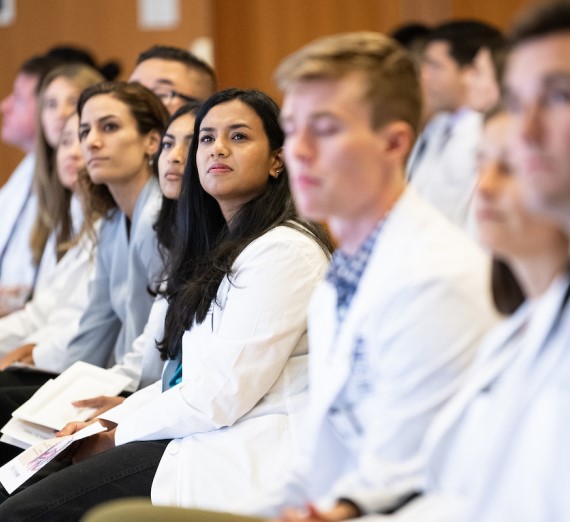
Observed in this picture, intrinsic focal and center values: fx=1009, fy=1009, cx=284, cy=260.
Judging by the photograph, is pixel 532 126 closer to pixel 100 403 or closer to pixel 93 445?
pixel 93 445

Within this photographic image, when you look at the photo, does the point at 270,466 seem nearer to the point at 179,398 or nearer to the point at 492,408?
the point at 179,398

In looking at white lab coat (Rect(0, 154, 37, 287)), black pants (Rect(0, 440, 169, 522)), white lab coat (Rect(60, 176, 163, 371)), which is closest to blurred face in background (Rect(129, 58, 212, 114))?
white lab coat (Rect(60, 176, 163, 371))

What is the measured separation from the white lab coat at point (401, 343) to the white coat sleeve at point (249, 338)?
56 cm

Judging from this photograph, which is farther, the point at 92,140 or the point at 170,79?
the point at 170,79

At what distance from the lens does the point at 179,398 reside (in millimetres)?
2191

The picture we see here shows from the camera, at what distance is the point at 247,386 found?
212cm

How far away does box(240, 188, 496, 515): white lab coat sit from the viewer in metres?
1.38

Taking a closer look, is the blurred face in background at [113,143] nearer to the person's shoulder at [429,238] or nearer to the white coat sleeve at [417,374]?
Result: the person's shoulder at [429,238]

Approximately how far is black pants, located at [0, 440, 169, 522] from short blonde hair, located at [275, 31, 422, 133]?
0.98 m

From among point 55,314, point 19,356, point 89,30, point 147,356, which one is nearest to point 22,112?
→ point 89,30

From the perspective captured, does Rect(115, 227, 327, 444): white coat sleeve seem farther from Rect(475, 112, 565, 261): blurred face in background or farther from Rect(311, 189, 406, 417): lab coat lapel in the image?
Rect(475, 112, 565, 261): blurred face in background

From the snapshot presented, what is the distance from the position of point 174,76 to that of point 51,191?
0.67 meters

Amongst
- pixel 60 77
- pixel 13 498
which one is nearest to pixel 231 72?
pixel 60 77

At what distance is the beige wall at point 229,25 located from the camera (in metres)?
5.77
